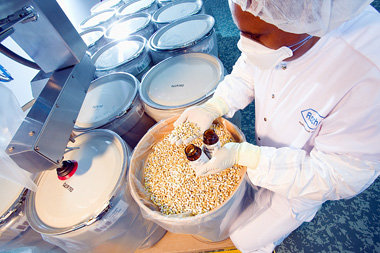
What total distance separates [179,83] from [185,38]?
1.60 feet

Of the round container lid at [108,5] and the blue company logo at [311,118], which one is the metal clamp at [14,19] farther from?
the round container lid at [108,5]

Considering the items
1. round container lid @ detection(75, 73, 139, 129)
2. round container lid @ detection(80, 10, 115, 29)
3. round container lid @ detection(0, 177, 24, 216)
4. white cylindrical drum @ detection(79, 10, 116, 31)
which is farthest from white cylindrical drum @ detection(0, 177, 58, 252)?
round container lid @ detection(80, 10, 115, 29)

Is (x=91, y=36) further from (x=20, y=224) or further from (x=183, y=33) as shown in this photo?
(x=20, y=224)

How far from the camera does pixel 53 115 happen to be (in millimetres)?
716

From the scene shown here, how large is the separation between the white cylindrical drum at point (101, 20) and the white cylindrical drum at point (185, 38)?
0.96 m

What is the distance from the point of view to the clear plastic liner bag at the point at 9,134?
61 centimetres

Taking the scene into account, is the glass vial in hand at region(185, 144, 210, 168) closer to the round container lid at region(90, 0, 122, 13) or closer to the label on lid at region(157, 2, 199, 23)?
the label on lid at region(157, 2, 199, 23)

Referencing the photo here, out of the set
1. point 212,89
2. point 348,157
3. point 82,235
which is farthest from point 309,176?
point 82,235

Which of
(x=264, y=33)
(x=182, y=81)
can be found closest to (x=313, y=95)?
(x=264, y=33)

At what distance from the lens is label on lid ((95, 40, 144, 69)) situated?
1587mm

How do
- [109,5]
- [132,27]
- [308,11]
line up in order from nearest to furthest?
1. [308,11]
2. [132,27]
3. [109,5]

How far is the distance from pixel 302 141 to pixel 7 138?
1131 mm

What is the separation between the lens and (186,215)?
2.59 ft

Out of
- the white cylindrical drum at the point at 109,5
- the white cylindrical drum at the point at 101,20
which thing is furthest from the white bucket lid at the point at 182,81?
the white cylindrical drum at the point at 109,5
